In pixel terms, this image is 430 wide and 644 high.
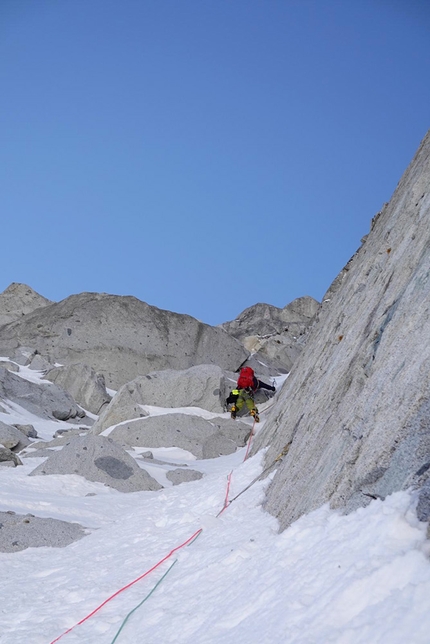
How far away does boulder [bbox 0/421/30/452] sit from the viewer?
1820cm

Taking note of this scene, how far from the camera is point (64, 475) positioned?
13.7m

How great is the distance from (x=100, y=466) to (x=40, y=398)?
46.2 ft

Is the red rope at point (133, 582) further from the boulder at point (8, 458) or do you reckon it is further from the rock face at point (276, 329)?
the rock face at point (276, 329)

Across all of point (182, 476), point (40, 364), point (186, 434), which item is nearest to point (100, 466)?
point (182, 476)

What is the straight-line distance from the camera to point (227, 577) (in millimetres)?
5688

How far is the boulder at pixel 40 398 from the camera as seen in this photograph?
2633 centimetres

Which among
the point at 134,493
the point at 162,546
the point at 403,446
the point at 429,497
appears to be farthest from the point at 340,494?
the point at 134,493

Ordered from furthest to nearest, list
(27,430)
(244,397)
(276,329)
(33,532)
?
1. (276,329)
2. (244,397)
3. (27,430)
4. (33,532)

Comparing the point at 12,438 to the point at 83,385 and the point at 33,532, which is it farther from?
the point at 83,385

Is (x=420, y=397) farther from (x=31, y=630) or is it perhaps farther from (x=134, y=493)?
(x=134, y=493)

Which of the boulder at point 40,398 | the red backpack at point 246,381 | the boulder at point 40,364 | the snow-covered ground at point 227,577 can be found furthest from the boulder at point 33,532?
the boulder at point 40,364

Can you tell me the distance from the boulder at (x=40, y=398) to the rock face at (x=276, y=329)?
1401 centimetres

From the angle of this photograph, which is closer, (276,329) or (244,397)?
(244,397)

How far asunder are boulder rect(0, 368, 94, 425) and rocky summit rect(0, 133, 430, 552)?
77 mm
